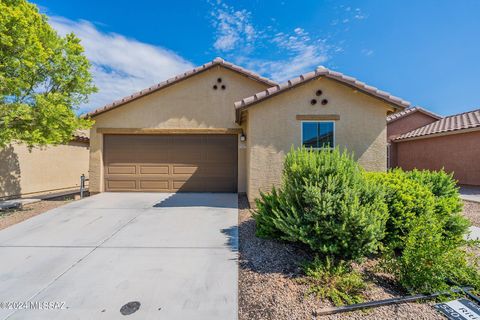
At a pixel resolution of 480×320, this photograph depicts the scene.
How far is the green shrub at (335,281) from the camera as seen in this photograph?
2943mm

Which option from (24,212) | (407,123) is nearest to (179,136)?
(24,212)

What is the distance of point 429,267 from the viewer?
3.09 meters

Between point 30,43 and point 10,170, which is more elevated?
point 30,43

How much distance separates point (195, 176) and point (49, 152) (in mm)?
7645

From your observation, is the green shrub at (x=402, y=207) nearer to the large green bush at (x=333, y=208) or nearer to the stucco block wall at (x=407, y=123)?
the large green bush at (x=333, y=208)

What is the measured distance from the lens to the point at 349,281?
316cm

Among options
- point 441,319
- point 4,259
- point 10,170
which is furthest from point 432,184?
point 10,170

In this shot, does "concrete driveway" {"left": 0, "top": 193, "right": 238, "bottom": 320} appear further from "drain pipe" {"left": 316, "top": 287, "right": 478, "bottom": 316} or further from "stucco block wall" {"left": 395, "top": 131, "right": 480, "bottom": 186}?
"stucco block wall" {"left": 395, "top": 131, "right": 480, "bottom": 186}

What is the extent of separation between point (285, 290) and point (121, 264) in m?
2.79

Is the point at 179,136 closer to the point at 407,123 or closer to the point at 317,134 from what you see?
the point at 317,134

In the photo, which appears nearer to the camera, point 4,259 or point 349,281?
point 349,281

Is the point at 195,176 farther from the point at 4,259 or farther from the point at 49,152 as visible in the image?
the point at 49,152

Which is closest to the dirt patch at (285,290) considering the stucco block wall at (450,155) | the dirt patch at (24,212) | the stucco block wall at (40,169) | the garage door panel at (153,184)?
the garage door panel at (153,184)

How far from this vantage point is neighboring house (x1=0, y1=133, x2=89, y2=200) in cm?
945
